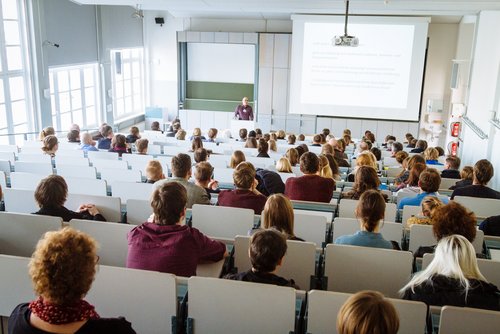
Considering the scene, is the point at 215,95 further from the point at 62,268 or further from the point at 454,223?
the point at 62,268

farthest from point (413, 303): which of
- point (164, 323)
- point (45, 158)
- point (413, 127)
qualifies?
point (413, 127)

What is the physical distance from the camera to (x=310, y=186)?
5.19 metres

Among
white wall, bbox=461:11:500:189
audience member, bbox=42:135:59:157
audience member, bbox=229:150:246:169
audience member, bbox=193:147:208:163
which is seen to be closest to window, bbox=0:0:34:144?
audience member, bbox=42:135:59:157

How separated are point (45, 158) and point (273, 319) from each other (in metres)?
5.09

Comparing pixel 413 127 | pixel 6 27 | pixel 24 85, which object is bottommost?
pixel 413 127

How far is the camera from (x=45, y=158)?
6.60 m

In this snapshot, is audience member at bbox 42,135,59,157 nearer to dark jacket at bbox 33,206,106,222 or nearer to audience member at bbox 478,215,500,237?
dark jacket at bbox 33,206,106,222

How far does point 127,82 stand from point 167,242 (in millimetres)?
13118

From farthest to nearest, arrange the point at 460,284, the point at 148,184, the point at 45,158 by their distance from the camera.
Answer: the point at 45,158
the point at 148,184
the point at 460,284

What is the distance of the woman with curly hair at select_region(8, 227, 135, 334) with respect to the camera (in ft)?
6.16

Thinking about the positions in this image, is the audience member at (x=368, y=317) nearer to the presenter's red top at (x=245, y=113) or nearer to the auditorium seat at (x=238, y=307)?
the auditorium seat at (x=238, y=307)

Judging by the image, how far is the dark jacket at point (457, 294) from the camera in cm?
264

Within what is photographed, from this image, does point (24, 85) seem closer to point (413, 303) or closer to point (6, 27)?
point (6, 27)

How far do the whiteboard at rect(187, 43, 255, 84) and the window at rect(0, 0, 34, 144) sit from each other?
6.91 metres
